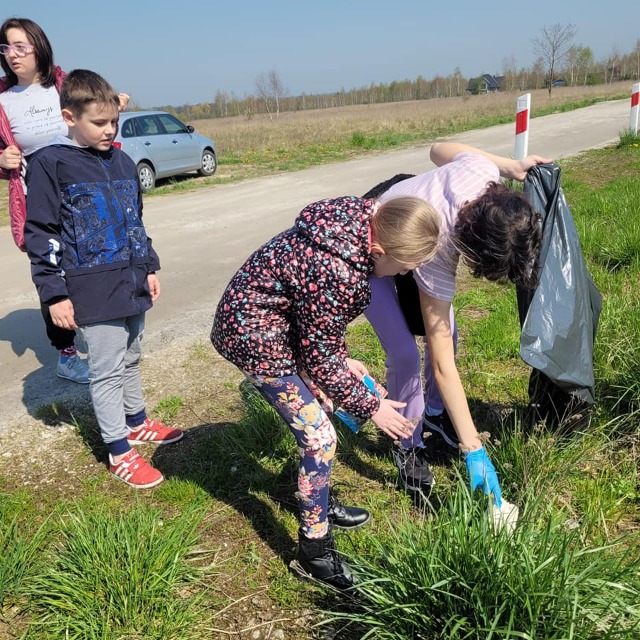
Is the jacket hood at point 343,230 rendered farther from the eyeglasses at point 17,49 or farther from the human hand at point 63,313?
the eyeglasses at point 17,49

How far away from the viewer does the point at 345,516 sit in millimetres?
2465

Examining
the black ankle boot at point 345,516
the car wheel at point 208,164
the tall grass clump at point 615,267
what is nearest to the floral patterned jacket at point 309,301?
the black ankle boot at point 345,516

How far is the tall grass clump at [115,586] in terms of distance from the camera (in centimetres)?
198

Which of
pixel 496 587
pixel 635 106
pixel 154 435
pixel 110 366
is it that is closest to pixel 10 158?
pixel 110 366

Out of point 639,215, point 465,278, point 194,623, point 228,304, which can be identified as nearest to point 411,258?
point 228,304

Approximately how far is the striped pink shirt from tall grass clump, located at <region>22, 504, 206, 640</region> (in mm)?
1363

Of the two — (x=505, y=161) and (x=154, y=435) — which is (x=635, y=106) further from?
(x=154, y=435)

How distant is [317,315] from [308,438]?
0.48 metres

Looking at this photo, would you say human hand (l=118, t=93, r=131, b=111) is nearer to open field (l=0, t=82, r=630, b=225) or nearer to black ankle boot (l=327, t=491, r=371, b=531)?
black ankle boot (l=327, t=491, r=371, b=531)

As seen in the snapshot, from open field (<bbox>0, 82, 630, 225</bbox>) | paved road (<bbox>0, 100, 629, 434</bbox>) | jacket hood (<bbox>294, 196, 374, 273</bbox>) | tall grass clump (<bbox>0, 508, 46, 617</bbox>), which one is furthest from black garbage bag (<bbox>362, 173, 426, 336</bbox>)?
open field (<bbox>0, 82, 630, 225</bbox>)

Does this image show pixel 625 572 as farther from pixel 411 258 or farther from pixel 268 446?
pixel 268 446

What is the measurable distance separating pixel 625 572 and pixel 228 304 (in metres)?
1.45

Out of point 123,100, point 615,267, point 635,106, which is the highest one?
point 123,100

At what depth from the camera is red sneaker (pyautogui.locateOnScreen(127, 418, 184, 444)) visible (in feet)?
10.6
